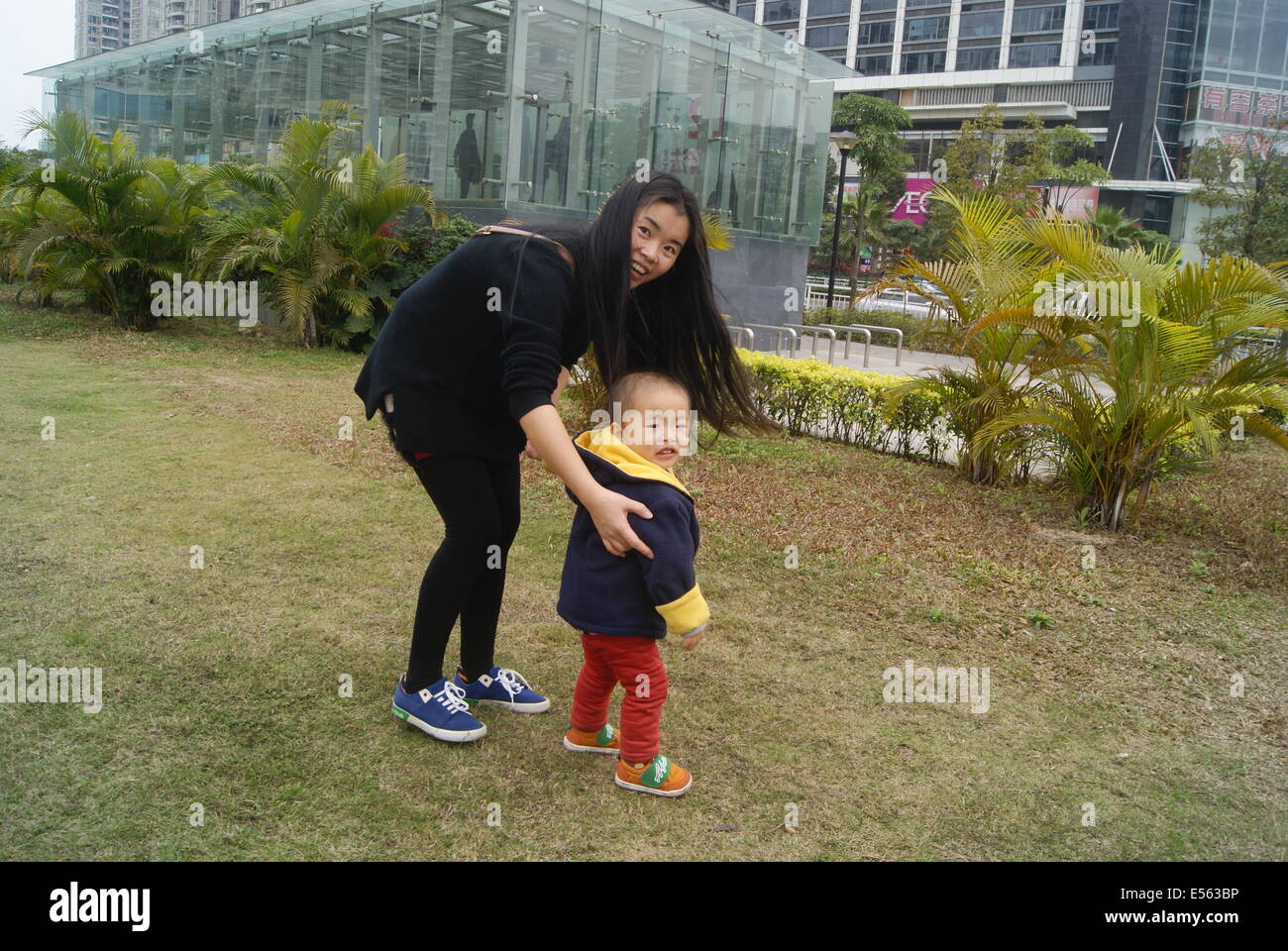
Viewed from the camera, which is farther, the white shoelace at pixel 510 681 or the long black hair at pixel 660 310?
the white shoelace at pixel 510 681

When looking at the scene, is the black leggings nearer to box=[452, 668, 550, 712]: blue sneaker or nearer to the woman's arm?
box=[452, 668, 550, 712]: blue sneaker

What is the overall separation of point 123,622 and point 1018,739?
318cm

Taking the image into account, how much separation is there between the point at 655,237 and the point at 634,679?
113 cm

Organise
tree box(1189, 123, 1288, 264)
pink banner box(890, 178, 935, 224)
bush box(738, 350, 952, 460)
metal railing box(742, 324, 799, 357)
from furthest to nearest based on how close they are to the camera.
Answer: pink banner box(890, 178, 935, 224)
tree box(1189, 123, 1288, 264)
metal railing box(742, 324, 799, 357)
bush box(738, 350, 952, 460)

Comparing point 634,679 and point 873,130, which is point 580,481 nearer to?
point 634,679

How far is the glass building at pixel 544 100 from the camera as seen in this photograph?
1363cm

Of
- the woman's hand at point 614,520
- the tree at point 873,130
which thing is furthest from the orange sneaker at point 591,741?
the tree at point 873,130

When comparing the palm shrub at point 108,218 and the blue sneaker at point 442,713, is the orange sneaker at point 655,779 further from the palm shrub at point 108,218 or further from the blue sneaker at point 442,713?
the palm shrub at point 108,218

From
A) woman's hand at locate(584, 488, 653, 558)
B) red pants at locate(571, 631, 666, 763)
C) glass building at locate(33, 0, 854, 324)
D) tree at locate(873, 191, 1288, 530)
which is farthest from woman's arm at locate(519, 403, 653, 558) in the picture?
glass building at locate(33, 0, 854, 324)

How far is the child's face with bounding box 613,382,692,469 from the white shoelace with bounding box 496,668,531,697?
3.39ft

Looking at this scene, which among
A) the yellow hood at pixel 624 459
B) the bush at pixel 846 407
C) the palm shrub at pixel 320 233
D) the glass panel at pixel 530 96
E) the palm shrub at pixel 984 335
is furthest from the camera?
the glass panel at pixel 530 96

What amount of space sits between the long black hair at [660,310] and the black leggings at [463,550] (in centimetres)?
49

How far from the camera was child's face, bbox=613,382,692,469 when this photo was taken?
8.48 ft

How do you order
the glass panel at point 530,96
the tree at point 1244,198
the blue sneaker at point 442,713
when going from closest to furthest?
the blue sneaker at point 442,713 → the glass panel at point 530,96 → the tree at point 1244,198
